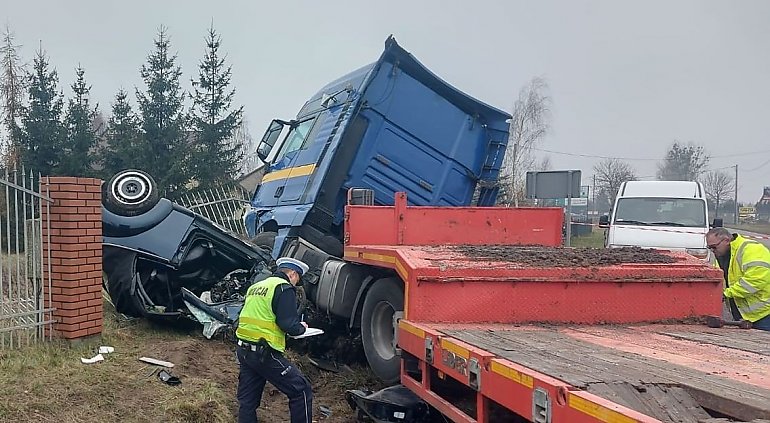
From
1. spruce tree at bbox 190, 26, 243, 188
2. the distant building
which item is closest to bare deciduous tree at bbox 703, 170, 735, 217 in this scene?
the distant building

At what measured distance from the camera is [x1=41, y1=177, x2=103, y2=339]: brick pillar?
233 inches

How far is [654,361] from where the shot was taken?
10.5ft

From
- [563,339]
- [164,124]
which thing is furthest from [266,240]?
[164,124]

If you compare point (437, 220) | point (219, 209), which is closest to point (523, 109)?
point (219, 209)

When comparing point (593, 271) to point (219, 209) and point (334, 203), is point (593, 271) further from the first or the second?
point (219, 209)

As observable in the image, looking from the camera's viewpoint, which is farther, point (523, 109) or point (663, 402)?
point (523, 109)

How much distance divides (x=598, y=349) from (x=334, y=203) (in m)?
4.73

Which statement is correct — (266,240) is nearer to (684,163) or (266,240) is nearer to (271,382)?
(271,382)

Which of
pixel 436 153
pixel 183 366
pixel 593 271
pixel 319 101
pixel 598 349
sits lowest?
pixel 183 366

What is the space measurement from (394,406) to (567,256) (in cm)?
158

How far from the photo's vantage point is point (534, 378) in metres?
2.83

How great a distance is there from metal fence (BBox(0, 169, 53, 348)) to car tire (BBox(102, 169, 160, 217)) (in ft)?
3.24

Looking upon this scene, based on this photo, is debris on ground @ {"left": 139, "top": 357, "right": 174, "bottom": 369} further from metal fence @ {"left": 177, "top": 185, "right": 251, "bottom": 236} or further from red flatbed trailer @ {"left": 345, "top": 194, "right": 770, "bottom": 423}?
metal fence @ {"left": 177, "top": 185, "right": 251, "bottom": 236}

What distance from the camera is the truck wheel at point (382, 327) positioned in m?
5.18
